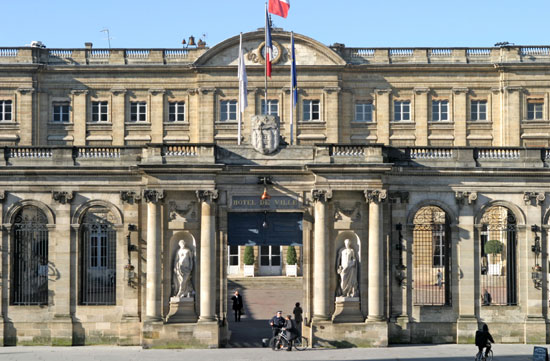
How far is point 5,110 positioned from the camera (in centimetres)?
7025

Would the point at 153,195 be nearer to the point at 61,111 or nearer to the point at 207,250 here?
the point at 207,250

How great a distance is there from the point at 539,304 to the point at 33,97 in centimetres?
4270

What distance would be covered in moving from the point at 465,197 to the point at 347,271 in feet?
18.8

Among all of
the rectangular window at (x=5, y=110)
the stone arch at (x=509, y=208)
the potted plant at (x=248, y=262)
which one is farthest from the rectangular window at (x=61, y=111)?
the stone arch at (x=509, y=208)

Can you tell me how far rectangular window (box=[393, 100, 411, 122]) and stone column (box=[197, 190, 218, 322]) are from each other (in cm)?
3489

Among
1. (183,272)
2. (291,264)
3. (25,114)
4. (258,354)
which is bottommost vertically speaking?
(258,354)

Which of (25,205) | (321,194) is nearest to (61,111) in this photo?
(25,205)

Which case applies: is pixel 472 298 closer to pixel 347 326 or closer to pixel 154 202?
pixel 347 326

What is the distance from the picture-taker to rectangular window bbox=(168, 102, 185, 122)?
233 ft

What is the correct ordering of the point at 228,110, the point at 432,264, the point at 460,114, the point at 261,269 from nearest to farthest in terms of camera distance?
the point at 432,264 < the point at 261,269 < the point at 228,110 < the point at 460,114

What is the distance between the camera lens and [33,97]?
6994 centimetres

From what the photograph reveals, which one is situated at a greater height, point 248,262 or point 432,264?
point 432,264

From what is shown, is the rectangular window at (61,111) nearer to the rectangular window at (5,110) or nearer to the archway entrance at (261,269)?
the rectangular window at (5,110)

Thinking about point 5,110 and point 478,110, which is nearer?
point 5,110
